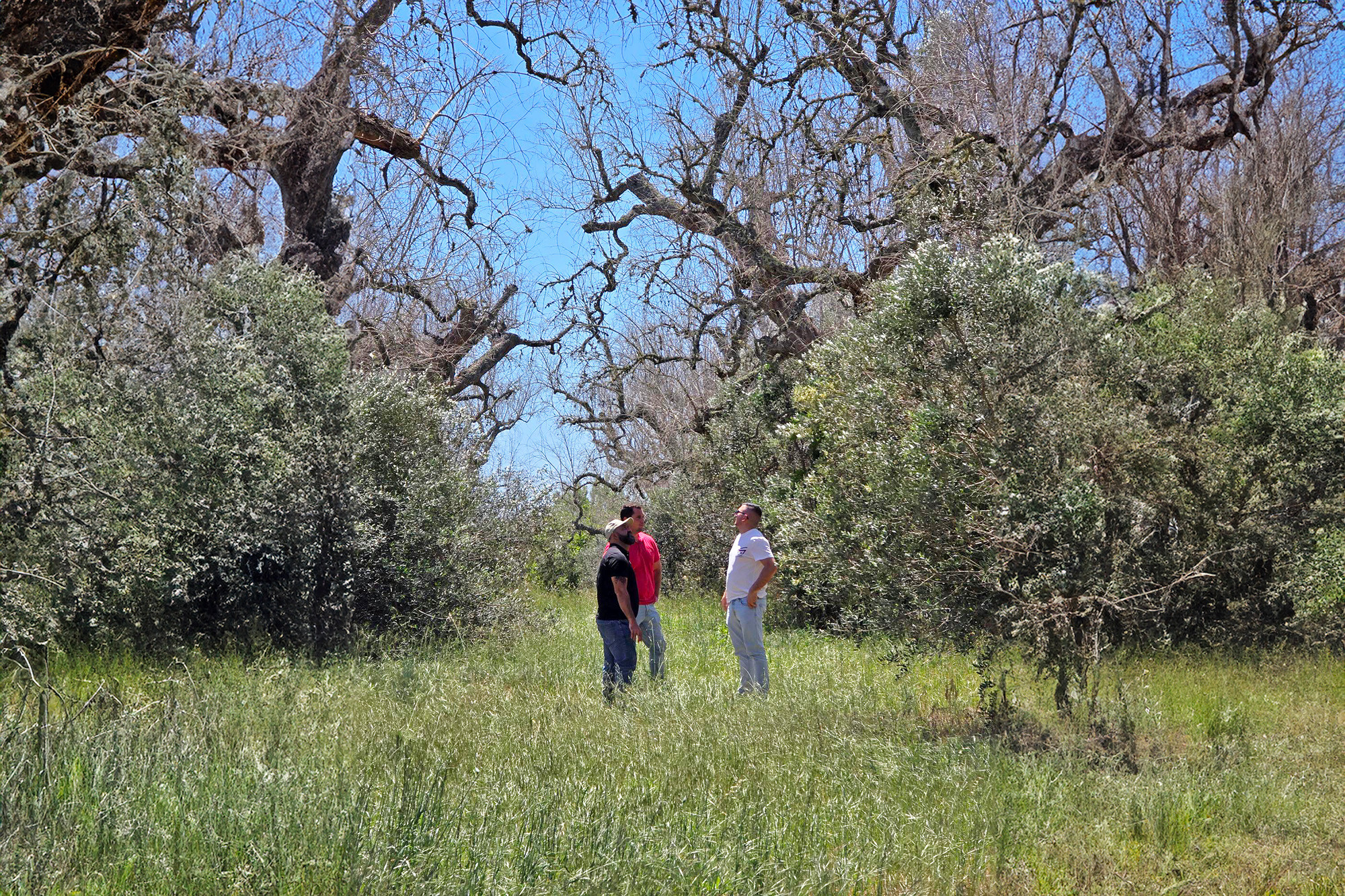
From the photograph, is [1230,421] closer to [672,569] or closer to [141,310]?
[141,310]

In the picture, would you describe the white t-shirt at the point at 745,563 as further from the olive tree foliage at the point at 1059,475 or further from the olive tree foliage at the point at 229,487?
the olive tree foliage at the point at 229,487

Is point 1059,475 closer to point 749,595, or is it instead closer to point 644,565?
point 749,595

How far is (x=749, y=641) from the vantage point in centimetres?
895

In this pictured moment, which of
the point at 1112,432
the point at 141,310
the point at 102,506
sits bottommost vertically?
the point at 102,506

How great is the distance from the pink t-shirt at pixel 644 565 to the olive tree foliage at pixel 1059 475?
137 cm

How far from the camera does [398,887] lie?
4.01 meters

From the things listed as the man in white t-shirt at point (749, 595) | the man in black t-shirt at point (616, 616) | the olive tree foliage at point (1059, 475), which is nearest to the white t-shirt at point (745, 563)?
the man in white t-shirt at point (749, 595)

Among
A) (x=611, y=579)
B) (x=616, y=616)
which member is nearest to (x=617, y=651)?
(x=616, y=616)

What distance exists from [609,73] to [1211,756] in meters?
8.81

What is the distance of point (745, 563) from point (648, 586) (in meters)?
1.21

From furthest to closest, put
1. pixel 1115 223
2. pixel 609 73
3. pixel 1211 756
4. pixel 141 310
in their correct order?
pixel 1115 223
pixel 609 73
pixel 141 310
pixel 1211 756

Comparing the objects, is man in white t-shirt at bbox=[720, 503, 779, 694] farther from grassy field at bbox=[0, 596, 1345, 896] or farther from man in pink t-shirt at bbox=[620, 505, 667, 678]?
man in pink t-shirt at bbox=[620, 505, 667, 678]

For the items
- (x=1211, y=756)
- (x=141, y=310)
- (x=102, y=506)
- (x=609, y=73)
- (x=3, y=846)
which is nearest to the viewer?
(x=3, y=846)

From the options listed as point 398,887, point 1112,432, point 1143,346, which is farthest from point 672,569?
point 398,887
